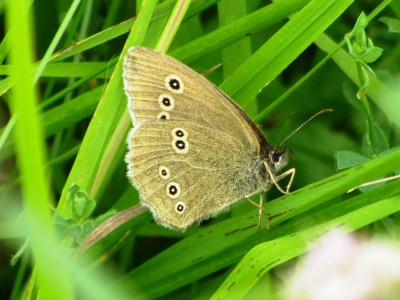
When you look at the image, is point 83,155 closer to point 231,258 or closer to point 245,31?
point 231,258

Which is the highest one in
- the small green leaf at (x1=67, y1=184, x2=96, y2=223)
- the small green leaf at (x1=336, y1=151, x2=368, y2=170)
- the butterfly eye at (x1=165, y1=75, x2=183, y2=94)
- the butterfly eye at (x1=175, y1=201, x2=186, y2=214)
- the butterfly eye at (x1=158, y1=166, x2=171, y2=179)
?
the butterfly eye at (x1=165, y1=75, x2=183, y2=94)

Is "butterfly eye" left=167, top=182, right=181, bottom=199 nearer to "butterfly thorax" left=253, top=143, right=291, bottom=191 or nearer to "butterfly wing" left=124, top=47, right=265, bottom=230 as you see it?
"butterfly wing" left=124, top=47, right=265, bottom=230

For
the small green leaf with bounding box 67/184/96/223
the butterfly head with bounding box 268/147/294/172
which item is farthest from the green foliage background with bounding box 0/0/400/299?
the butterfly head with bounding box 268/147/294/172

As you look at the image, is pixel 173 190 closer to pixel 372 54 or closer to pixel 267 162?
pixel 267 162

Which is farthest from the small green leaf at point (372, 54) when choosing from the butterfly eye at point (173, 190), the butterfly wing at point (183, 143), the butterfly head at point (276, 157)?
the butterfly eye at point (173, 190)

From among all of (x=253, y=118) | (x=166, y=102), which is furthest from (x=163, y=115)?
(x=253, y=118)

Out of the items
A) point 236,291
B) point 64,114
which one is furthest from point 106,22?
point 236,291

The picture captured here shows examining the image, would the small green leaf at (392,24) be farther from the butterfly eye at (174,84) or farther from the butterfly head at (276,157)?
the butterfly eye at (174,84)
